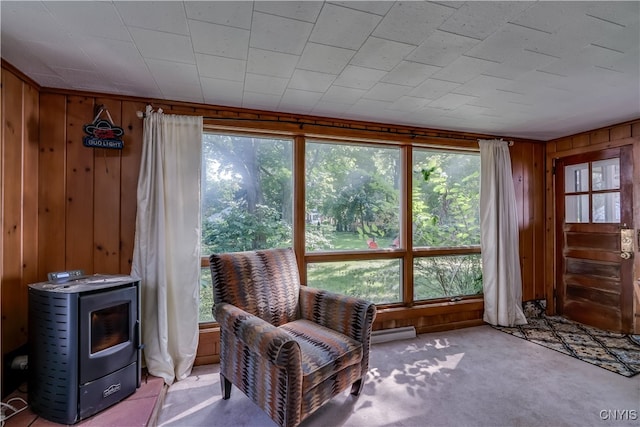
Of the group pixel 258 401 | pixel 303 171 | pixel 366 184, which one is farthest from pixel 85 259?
pixel 366 184

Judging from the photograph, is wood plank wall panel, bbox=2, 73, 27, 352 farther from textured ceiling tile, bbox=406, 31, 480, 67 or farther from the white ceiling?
textured ceiling tile, bbox=406, 31, 480, 67

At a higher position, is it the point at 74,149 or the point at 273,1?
the point at 273,1

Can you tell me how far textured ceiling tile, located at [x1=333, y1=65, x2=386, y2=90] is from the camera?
1.95m

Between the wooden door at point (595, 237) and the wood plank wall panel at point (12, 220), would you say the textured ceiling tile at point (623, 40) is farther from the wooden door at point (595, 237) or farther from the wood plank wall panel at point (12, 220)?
the wood plank wall panel at point (12, 220)

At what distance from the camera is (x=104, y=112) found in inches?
90.7

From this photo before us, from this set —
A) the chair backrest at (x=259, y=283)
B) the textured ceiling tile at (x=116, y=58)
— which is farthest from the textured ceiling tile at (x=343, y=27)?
the chair backrest at (x=259, y=283)

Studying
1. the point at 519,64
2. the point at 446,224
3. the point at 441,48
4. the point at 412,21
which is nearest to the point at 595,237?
the point at 446,224

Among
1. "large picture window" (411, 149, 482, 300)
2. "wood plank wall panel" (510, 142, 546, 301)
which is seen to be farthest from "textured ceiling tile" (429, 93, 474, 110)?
"wood plank wall panel" (510, 142, 546, 301)

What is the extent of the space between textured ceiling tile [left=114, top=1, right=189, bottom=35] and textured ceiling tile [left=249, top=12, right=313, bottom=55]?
347 millimetres

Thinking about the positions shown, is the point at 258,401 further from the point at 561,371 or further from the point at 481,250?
the point at 481,250

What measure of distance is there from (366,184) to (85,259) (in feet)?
8.54

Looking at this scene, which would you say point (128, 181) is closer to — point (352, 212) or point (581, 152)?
point (352, 212)

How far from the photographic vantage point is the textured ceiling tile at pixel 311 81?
6.57 ft

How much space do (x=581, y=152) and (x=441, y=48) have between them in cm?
298
